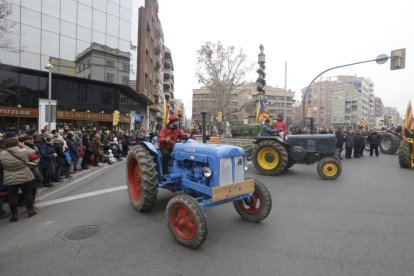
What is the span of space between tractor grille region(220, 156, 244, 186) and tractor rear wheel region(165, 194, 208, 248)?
0.64 m

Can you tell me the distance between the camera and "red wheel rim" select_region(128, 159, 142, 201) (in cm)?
590

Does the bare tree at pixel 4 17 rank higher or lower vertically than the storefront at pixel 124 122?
higher

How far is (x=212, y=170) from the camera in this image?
4.12 m

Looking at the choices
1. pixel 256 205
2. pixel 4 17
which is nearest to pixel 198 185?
pixel 256 205

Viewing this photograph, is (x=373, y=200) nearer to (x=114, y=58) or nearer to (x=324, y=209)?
(x=324, y=209)

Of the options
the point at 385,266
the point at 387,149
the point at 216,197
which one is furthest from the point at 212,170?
the point at 387,149

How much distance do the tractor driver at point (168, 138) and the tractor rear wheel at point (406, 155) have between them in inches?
387

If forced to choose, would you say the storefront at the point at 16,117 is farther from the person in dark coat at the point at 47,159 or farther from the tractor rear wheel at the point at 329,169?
the tractor rear wheel at the point at 329,169

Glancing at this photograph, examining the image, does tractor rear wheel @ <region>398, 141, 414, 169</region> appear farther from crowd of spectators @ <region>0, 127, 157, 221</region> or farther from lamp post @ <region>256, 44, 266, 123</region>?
crowd of spectators @ <region>0, 127, 157, 221</region>

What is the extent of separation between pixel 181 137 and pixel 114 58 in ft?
73.3

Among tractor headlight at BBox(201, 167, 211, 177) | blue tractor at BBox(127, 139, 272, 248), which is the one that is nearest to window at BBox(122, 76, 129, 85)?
blue tractor at BBox(127, 139, 272, 248)

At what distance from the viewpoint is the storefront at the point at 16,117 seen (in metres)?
19.4

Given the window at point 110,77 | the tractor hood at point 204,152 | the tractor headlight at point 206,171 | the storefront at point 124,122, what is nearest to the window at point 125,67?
the window at point 110,77

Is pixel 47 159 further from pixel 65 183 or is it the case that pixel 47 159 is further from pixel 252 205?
pixel 252 205
